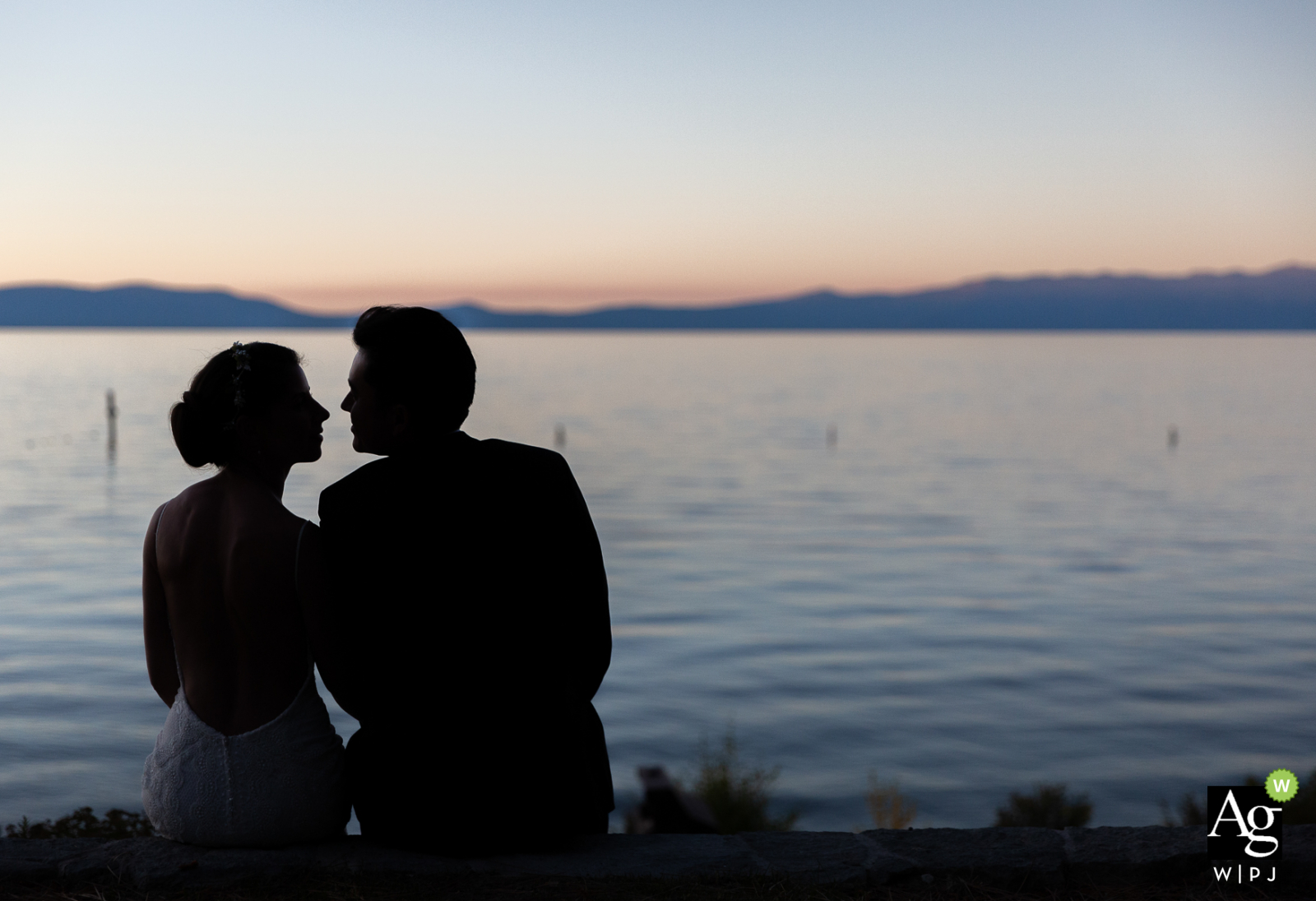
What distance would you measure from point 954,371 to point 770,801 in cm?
12539

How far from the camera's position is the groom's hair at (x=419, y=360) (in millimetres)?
3328

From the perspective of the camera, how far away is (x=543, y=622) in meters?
3.57

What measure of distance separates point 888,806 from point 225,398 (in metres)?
8.36

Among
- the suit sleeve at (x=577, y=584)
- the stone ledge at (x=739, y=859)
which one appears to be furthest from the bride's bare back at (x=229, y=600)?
the suit sleeve at (x=577, y=584)

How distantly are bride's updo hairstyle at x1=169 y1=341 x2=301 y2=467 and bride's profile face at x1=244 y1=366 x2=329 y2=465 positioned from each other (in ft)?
0.08

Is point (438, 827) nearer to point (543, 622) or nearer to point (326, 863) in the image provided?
point (326, 863)

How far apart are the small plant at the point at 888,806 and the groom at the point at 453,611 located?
627 cm

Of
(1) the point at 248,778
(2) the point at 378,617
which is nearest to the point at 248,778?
(1) the point at 248,778

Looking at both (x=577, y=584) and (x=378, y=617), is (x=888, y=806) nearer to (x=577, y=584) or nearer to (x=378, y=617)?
(x=577, y=584)

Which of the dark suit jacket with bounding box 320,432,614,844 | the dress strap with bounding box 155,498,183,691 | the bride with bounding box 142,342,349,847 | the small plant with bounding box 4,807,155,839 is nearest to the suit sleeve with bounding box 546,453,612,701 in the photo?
the dark suit jacket with bounding box 320,432,614,844

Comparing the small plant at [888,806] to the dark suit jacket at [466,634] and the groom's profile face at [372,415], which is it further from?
the groom's profile face at [372,415]

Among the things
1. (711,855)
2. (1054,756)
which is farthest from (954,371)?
(711,855)

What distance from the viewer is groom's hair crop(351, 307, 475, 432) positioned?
3.33 metres

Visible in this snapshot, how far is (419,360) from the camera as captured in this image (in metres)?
3.33
